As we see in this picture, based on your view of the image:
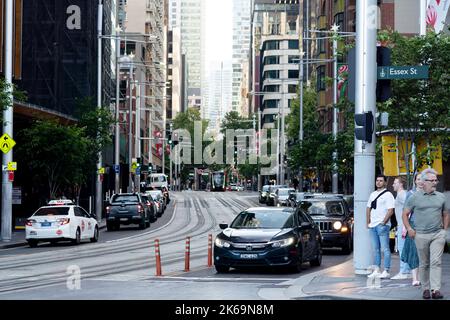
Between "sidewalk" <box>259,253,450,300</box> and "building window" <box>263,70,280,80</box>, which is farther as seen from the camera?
"building window" <box>263,70,280,80</box>

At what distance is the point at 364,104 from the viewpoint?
19203 millimetres

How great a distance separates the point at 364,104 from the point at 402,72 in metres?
0.99

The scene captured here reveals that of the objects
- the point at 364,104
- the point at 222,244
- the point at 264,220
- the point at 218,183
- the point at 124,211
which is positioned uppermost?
the point at 364,104

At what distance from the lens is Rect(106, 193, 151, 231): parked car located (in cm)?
4734

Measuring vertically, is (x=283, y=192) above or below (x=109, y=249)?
above

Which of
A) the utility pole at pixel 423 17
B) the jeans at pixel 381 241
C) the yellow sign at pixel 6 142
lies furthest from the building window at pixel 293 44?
the jeans at pixel 381 241

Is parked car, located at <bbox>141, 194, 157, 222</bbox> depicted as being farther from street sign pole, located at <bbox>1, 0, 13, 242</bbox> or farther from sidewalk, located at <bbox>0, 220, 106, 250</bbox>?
street sign pole, located at <bbox>1, 0, 13, 242</bbox>

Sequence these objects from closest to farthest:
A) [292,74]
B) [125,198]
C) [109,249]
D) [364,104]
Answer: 1. [364,104]
2. [109,249]
3. [125,198]
4. [292,74]

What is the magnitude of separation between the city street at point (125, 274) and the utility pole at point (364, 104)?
70.6 inches

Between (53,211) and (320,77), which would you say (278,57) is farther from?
(53,211)

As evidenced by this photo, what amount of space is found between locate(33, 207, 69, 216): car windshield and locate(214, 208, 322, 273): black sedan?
1313cm

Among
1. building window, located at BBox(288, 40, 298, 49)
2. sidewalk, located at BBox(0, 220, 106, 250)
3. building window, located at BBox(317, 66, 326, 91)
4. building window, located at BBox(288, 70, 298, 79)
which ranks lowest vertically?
sidewalk, located at BBox(0, 220, 106, 250)

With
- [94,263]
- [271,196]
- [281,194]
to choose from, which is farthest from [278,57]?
[94,263]

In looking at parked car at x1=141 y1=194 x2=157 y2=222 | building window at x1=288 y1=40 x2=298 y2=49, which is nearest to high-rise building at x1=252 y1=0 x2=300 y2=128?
building window at x1=288 y1=40 x2=298 y2=49
